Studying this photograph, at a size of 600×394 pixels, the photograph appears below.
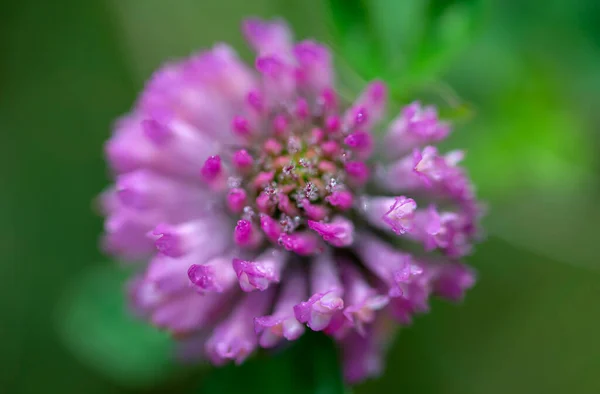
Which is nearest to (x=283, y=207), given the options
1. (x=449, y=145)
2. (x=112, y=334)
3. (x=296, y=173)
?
(x=296, y=173)

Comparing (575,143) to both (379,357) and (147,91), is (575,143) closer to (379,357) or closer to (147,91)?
(379,357)

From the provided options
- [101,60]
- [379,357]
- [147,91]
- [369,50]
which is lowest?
[379,357]

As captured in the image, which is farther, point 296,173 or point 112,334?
point 112,334

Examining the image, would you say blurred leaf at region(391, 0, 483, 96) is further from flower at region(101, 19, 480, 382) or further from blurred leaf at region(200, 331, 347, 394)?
blurred leaf at region(200, 331, 347, 394)

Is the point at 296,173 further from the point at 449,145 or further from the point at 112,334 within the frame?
the point at 112,334

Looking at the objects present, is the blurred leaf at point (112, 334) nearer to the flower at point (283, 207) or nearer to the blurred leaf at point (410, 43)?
the flower at point (283, 207)

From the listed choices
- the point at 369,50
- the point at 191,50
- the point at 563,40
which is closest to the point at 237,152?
the point at 369,50

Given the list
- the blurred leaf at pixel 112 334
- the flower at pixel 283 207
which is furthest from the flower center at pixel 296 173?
the blurred leaf at pixel 112 334
